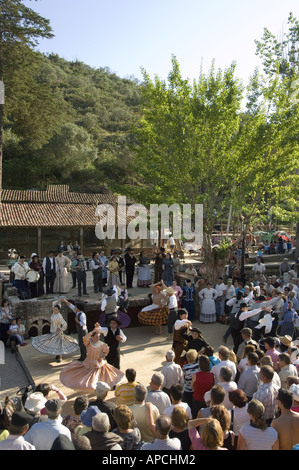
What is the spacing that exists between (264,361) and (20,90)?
21389 millimetres

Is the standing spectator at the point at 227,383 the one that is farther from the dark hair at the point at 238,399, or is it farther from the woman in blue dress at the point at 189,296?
the woman in blue dress at the point at 189,296

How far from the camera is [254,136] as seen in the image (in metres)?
13.8

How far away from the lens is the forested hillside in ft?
75.1

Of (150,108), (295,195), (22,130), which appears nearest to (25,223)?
(22,130)

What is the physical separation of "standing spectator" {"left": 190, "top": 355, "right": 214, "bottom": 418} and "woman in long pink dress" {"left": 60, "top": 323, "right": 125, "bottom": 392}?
7.50 feet

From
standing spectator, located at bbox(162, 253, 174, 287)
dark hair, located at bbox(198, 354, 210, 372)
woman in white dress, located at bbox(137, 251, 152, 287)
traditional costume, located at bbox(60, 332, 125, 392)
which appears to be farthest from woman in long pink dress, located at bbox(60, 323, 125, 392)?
woman in white dress, located at bbox(137, 251, 152, 287)

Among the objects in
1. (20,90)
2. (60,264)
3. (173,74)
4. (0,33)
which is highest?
(0,33)

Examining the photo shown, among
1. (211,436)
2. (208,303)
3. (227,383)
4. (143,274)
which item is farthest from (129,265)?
(211,436)

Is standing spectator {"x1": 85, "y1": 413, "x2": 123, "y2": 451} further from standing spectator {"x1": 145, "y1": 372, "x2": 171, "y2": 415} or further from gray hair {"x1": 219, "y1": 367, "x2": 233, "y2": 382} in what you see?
gray hair {"x1": 219, "y1": 367, "x2": 233, "y2": 382}

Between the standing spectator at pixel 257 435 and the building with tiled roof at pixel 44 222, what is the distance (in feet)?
68.8

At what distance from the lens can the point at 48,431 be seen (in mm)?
4348

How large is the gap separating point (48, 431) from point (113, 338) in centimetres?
394
